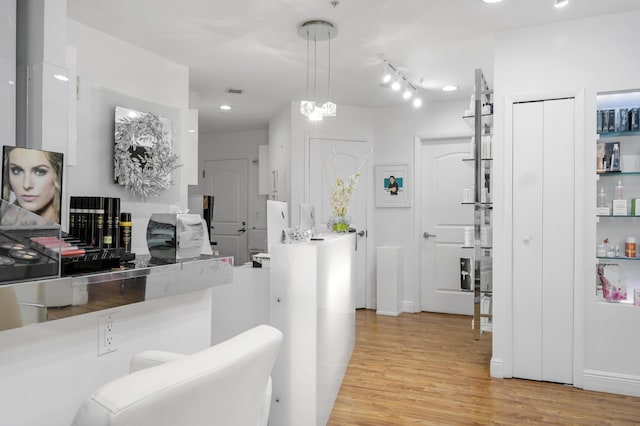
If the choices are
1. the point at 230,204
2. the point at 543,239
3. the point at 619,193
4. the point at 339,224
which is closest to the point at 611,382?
the point at 543,239

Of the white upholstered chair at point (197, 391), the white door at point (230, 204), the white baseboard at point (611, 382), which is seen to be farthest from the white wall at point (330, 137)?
the white upholstered chair at point (197, 391)

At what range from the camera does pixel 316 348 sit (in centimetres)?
229

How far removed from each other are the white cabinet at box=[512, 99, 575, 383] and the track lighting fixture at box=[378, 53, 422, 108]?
1.17 metres

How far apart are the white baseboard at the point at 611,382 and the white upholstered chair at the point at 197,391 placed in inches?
117

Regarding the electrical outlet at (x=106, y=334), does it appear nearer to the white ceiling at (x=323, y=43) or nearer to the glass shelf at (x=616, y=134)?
the white ceiling at (x=323, y=43)

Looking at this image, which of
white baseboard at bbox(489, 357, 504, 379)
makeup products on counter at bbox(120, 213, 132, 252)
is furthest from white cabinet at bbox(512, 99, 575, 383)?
makeup products on counter at bbox(120, 213, 132, 252)

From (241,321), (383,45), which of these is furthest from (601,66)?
(241,321)

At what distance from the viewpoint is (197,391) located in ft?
2.56

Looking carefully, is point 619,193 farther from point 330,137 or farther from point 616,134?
point 330,137

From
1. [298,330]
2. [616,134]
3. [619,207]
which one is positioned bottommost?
[298,330]

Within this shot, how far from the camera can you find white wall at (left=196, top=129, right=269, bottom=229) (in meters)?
7.24

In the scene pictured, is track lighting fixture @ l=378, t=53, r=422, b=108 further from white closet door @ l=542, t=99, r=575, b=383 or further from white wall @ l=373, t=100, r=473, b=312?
white closet door @ l=542, t=99, r=575, b=383

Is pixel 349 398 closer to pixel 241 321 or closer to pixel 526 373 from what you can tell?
pixel 241 321

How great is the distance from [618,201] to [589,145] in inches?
18.0
